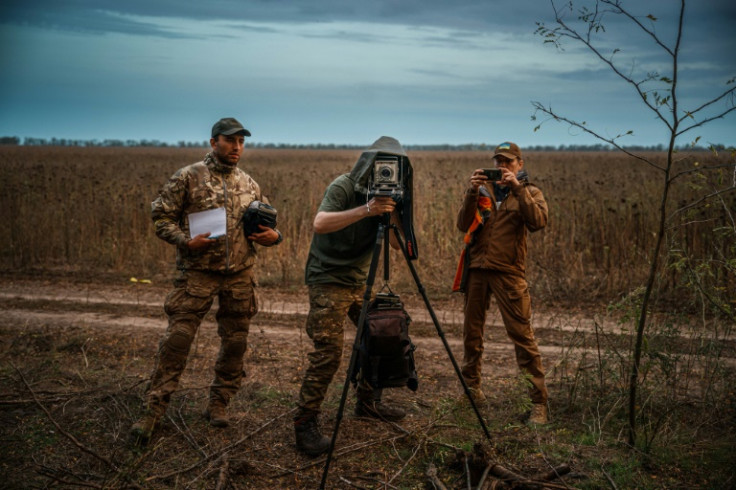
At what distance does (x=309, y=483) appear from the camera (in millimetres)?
3791

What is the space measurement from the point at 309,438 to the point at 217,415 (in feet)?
2.91

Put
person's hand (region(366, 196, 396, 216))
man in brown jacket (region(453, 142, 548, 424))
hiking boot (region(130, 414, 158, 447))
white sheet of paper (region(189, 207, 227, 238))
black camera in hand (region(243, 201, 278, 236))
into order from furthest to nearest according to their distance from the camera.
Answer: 1. man in brown jacket (region(453, 142, 548, 424))
2. black camera in hand (region(243, 201, 278, 236))
3. white sheet of paper (region(189, 207, 227, 238))
4. hiking boot (region(130, 414, 158, 447))
5. person's hand (region(366, 196, 396, 216))

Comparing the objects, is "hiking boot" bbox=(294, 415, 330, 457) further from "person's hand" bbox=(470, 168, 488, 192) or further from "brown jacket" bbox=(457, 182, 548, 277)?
"person's hand" bbox=(470, 168, 488, 192)

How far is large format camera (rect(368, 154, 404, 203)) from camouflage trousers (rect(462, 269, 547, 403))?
1476mm

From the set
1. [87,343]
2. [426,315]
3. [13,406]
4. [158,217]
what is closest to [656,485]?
[158,217]

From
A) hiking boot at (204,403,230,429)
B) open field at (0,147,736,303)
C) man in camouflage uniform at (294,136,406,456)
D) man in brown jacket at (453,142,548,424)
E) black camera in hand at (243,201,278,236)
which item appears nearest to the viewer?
man in camouflage uniform at (294,136,406,456)

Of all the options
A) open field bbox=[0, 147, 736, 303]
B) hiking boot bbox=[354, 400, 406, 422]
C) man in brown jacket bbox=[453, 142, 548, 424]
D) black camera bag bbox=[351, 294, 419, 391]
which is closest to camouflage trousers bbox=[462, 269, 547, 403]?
man in brown jacket bbox=[453, 142, 548, 424]

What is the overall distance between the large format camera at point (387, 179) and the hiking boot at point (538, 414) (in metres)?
2.22

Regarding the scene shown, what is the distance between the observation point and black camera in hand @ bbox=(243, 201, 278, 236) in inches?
173

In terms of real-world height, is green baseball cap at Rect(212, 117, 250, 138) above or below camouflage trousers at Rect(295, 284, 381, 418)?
above

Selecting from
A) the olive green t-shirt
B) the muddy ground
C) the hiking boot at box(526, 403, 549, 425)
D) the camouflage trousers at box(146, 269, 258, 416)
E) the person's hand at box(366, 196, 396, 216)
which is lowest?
the muddy ground

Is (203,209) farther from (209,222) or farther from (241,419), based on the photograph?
(241,419)

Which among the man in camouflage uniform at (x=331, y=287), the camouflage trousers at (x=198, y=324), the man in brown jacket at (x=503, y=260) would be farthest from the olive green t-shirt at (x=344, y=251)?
the man in brown jacket at (x=503, y=260)

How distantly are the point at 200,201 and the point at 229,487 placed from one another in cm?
200
